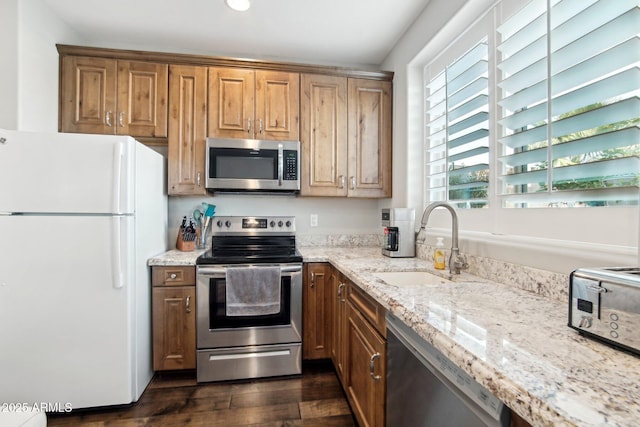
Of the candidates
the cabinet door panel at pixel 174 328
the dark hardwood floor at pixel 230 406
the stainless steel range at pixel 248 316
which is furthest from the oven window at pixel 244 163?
the dark hardwood floor at pixel 230 406

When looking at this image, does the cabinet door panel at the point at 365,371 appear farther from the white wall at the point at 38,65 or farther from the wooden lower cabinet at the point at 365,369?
the white wall at the point at 38,65

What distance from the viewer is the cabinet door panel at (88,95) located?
7.22 feet

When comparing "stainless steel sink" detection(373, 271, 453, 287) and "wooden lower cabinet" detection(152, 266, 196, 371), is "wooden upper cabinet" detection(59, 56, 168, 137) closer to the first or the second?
"wooden lower cabinet" detection(152, 266, 196, 371)

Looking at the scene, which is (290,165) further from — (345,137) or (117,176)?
(117,176)

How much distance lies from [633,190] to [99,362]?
8.53ft

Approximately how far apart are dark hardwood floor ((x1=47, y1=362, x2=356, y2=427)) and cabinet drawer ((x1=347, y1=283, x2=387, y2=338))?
0.73m

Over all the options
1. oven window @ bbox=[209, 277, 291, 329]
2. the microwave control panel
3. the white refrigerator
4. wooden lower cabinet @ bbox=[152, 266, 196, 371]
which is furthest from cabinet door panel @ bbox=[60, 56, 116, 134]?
oven window @ bbox=[209, 277, 291, 329]

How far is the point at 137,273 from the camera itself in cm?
184

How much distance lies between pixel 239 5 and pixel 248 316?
2.13 meters

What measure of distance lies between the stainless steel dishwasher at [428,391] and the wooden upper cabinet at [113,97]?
2260 millimetres

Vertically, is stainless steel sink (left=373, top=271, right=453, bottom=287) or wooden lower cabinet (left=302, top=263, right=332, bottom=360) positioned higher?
stainless steel sink (left=373, top=271, right=453, bottom=287)

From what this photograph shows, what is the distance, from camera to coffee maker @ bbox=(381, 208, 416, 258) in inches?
82.9

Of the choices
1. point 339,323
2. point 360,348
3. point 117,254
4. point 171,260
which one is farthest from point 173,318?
point 360,348

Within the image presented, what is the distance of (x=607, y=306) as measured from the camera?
684 millimetres
